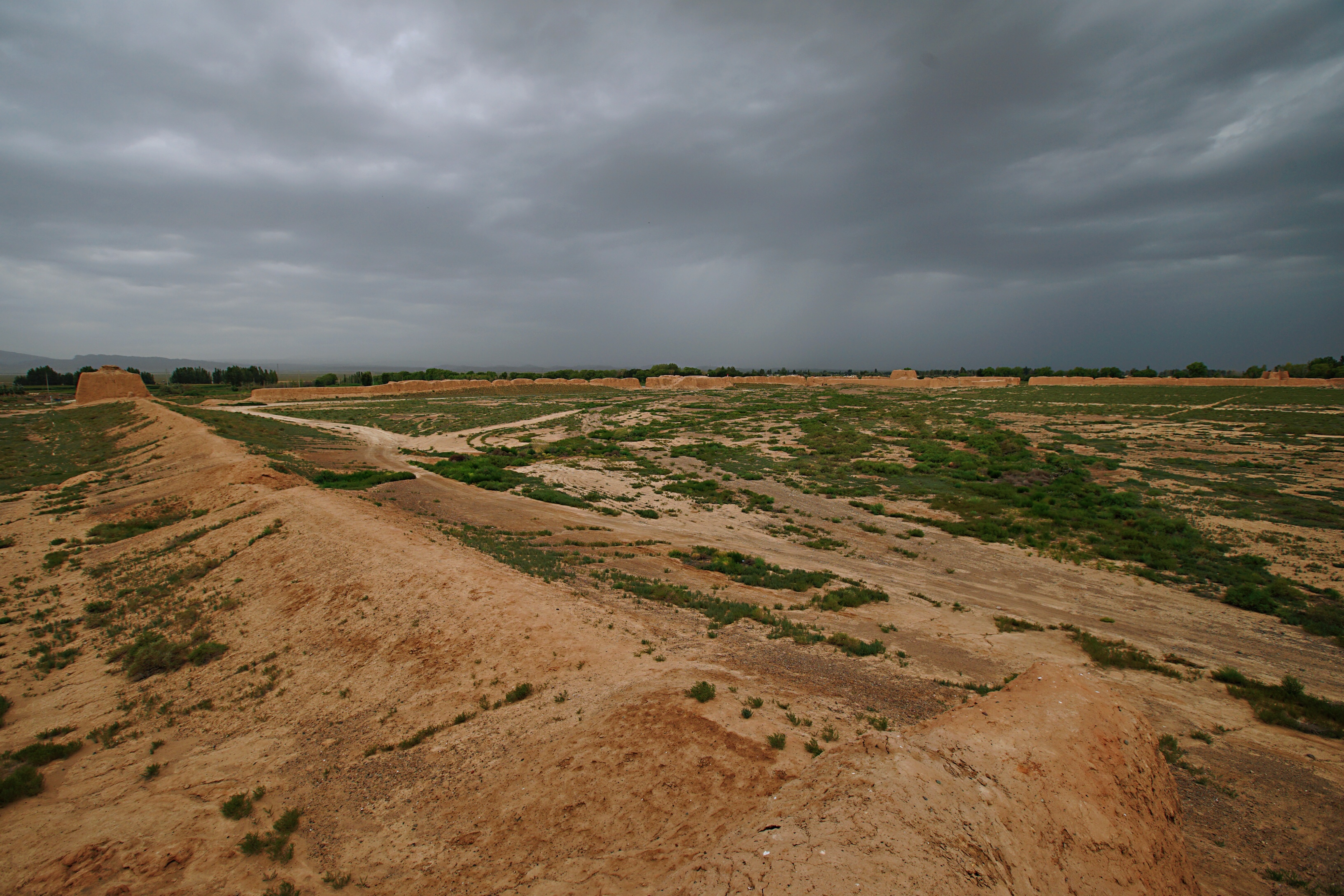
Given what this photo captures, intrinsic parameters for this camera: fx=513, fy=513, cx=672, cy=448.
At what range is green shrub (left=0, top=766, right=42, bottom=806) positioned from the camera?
18.6 ft

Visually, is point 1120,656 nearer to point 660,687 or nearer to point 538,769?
point 660,687

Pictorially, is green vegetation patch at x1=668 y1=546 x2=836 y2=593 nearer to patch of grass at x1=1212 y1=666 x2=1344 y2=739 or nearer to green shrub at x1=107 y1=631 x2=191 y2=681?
patch of grass at x1=1212 y1=666 x2=1344 y2=739

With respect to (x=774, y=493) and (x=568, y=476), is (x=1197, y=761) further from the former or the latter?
(x=568, y=476)

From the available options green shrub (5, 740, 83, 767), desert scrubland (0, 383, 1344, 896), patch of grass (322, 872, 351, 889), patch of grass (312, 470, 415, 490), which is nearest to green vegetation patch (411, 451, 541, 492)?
desert scrubland (0, 383, 1344, 896)

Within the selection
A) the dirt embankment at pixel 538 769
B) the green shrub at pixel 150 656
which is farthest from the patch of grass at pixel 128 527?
the green shrub at pixel 150 656

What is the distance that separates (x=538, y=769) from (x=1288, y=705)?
38.1ft

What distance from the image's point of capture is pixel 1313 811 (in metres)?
5.91

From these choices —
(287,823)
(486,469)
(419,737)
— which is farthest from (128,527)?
(287,823)

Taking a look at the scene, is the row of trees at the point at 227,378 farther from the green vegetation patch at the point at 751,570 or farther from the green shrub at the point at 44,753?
the green shrub at the point at 44,753

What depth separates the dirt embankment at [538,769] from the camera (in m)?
3.89

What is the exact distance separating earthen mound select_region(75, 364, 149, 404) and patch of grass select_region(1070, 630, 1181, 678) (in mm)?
69404

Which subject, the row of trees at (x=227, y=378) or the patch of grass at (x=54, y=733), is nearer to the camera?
the patch of grass at (x=54, y=733)

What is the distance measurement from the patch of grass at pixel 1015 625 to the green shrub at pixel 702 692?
24.0 feet

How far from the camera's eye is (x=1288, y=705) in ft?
26.9
